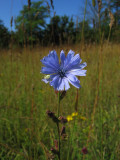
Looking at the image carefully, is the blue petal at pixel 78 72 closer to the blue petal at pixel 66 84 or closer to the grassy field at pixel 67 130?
the blue petal at pixel 66 84

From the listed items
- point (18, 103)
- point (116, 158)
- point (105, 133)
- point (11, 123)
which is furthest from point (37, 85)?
point (116, 158)

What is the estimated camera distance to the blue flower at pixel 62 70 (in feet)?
2.04

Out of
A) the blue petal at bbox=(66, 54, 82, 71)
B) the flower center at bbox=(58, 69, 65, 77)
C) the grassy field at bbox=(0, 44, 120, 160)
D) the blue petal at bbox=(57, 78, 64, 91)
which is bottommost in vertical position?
the grassy field at bbox=(0, 44, 120, 160)

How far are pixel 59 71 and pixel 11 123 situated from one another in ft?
3.85

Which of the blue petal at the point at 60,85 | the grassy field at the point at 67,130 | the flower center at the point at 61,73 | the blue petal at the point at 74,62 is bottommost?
the grassy field at the point at 67,130

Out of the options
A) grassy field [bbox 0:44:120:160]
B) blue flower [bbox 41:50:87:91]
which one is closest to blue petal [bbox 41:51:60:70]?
blue flower [bbox 41:50:87:91]

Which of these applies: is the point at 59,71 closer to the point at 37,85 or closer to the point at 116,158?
the point at 116,158

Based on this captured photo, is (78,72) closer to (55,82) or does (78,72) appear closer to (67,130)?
(55,82)

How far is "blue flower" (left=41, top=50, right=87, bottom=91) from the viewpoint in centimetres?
62

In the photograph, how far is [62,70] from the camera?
69cm

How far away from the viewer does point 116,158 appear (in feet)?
3.81

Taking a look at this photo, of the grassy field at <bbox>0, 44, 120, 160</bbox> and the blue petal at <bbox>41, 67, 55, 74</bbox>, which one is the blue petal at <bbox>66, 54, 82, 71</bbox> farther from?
the grassy field at <bbox>0, 44, 120, 160</bbox>

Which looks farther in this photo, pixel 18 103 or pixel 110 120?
pixel 18 103

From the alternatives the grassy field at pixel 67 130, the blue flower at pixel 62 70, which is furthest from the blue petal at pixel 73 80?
the grassy field at pixel 67 130
